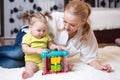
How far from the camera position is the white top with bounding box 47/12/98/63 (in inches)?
59.3

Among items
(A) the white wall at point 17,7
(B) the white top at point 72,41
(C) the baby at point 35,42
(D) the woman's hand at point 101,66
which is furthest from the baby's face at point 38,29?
(A) the white wall at point 17,7

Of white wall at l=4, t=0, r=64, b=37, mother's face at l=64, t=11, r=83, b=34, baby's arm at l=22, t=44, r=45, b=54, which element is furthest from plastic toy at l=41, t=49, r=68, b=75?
white wall at l=4, t=0, r=64, b=37

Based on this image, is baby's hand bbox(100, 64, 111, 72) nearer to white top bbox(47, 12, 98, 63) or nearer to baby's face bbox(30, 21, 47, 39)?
white top bbox(47, 12, 98, 63)

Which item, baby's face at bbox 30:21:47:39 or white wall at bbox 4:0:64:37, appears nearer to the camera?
baby's face at bbox 30:21:47:39

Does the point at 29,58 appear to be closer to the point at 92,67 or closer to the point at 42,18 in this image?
the point at 42,18

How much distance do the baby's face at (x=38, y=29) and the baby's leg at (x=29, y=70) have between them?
17 cm

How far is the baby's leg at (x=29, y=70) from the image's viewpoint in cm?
126

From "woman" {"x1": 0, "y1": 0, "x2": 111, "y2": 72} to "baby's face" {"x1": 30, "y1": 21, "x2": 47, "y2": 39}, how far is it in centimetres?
12

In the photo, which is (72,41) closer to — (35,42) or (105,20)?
(35,42)

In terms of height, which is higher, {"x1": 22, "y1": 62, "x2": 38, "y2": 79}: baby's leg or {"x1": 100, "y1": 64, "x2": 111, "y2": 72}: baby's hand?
{"x1": 22, "y1": 62, "x2": 38, "y2": 79}: baby's leg

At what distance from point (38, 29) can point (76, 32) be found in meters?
0.29

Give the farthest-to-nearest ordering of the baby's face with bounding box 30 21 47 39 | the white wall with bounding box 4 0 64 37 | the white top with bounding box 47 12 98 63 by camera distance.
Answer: the white wall with bounding box 4 0 64 37 → the white top with bounding box 47 12 98 63 → the baby's face with bounding box 30 21 47 39

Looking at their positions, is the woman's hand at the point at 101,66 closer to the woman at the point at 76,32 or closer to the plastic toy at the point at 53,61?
the woman at the point at 76,32

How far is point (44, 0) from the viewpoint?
3.70 meters
